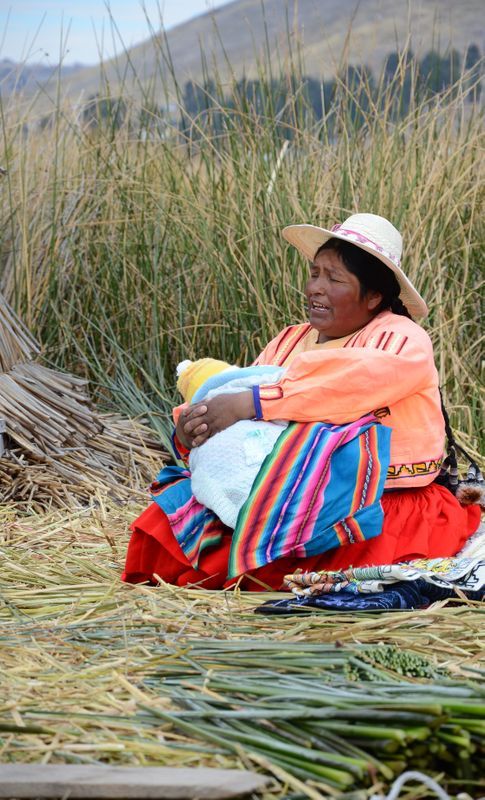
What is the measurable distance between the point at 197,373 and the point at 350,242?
23.6 inches

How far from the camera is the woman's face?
3.26 metres

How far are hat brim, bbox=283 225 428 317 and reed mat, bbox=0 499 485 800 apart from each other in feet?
3.31

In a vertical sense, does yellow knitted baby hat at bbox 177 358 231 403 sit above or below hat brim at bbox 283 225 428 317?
below

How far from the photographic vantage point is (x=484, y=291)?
5074 millimetres

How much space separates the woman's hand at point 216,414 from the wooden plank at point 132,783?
1391 millimetres

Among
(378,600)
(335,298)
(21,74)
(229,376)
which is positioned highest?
(21,74)

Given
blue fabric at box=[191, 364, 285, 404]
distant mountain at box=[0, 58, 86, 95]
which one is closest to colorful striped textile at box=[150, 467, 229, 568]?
blue fabric at box=[191, 364, 285, 404]

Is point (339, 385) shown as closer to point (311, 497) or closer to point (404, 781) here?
point (311, 497)

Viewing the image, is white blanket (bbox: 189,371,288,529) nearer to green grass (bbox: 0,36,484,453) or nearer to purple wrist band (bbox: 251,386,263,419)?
purple wrist band (bbox: 251,386,263,419)

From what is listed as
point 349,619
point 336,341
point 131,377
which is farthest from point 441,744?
point 131,377

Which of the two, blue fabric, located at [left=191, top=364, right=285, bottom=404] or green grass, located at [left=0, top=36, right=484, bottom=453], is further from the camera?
green grass, located at [left=0, top=36, right=484, bottom=453]

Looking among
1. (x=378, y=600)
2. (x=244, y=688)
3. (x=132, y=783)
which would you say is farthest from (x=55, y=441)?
(x=132, y=783)

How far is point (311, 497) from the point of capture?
295 cm

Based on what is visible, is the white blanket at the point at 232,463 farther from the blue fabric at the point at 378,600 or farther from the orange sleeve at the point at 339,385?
the blue fabric at the point at 378,600
